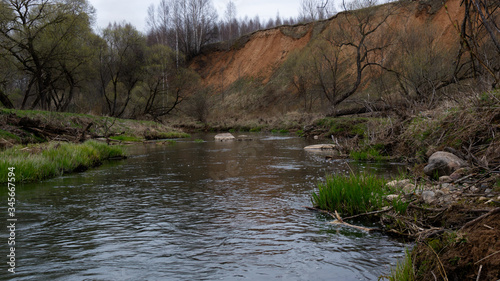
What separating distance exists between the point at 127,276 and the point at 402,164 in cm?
858

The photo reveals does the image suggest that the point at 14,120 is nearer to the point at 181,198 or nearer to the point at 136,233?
the point at 181,198

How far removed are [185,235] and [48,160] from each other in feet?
21.0

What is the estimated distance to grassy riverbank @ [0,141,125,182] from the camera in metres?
8.28

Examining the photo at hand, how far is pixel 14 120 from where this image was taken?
1301 cm

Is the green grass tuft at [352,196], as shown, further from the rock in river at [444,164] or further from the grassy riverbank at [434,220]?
the rock in river at [444,164]

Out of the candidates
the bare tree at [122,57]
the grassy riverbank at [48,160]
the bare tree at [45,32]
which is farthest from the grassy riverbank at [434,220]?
the bare tree at [122,57]

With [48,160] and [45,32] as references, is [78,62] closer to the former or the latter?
[45,32]

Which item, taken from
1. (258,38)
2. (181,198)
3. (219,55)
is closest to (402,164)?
(181,198)

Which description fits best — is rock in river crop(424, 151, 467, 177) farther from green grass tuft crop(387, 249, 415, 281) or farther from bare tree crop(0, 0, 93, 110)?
bare tree crop(0, 0, 93, 110)

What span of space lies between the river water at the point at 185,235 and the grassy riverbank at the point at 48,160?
603mm

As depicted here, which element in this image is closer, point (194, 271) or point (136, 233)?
point (194, 271)

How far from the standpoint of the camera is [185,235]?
4680 mm
